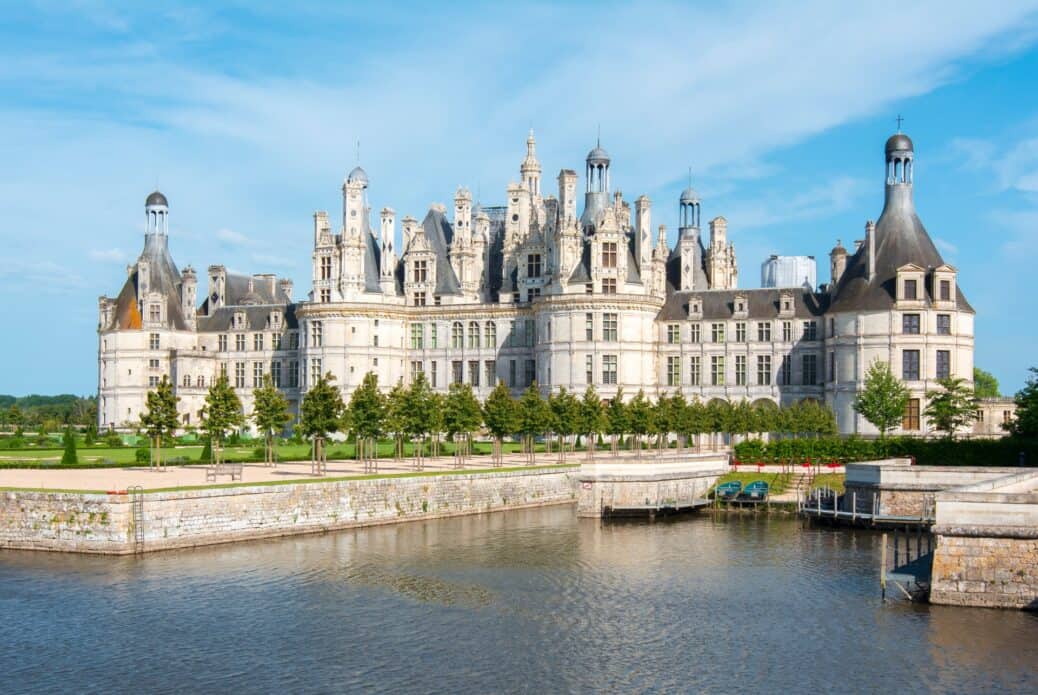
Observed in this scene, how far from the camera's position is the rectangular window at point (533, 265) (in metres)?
86.8

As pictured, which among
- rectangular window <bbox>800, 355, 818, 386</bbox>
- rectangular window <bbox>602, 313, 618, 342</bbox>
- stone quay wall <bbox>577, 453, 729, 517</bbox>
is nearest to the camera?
stone quay wall <bbox>577, 453, 729, 517</bbox>

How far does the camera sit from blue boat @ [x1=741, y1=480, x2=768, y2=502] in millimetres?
56625

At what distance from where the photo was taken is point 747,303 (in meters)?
81.2

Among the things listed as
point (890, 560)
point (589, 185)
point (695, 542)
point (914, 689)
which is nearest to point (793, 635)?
point (914, 689)

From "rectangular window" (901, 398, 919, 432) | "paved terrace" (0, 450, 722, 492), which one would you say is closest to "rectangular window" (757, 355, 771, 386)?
"rectangular window" (901, 398, 919, 432)

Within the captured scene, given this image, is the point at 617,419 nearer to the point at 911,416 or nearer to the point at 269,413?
the point at 911,416

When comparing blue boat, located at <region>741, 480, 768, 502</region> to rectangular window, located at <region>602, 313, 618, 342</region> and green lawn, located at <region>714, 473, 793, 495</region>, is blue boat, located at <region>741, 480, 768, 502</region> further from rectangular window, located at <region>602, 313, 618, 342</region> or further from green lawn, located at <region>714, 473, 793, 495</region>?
rectangular window, located at <region>602, 313, 618, 342</region>

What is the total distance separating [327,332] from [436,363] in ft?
29.7

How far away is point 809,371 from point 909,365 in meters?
8.04

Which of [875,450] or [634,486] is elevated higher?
[875,450]

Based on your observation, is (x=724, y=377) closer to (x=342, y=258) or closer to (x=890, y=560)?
(x=342, y=258)

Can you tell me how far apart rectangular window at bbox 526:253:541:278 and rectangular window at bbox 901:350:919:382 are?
1080 inches

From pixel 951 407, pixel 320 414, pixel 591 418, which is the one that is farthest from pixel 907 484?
pixel 320 414

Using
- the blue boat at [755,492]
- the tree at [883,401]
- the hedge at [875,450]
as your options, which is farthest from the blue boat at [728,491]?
the tree at [883,401]
